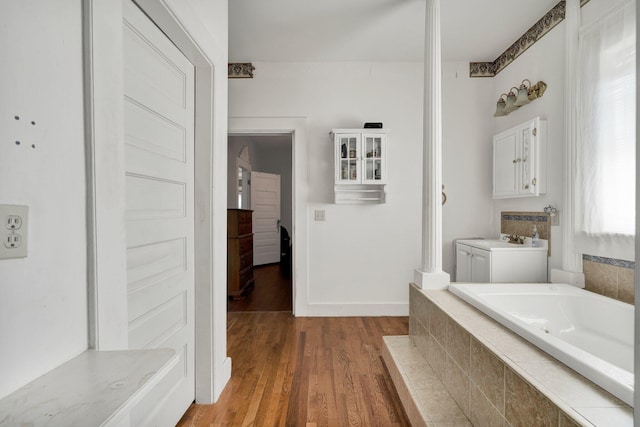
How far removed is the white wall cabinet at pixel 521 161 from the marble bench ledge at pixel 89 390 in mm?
2955

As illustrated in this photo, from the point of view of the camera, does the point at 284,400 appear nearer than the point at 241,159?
Yes

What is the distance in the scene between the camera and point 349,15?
8.59 feet

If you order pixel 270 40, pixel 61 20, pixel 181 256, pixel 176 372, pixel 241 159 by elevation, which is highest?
pixel 270 40

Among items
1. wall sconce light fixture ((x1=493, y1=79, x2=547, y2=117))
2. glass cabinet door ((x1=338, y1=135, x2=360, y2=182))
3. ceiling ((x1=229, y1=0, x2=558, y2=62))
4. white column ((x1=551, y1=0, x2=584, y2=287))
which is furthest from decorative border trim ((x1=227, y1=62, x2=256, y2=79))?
white column ((x1=551, y1=0, x2=584, y2=287))

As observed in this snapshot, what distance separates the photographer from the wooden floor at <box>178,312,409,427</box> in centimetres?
173

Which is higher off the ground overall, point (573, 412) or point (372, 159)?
point (372, 159)

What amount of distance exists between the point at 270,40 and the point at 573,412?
10.7 feet

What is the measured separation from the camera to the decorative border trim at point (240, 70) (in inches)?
133

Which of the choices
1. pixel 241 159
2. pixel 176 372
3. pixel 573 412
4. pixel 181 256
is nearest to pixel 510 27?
pixel 573 412

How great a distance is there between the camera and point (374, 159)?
3.23 meters

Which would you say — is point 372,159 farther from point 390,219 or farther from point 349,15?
point 349,15

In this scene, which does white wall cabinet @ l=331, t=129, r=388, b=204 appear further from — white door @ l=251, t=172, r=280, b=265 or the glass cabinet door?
white door @ l=251, t=172, r=280, b=265

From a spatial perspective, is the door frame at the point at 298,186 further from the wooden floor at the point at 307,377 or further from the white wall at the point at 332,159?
the wooden floor at the point at 307,377

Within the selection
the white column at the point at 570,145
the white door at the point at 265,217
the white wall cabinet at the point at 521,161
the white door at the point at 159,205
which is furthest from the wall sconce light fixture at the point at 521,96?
the white door at the point at 265,217
